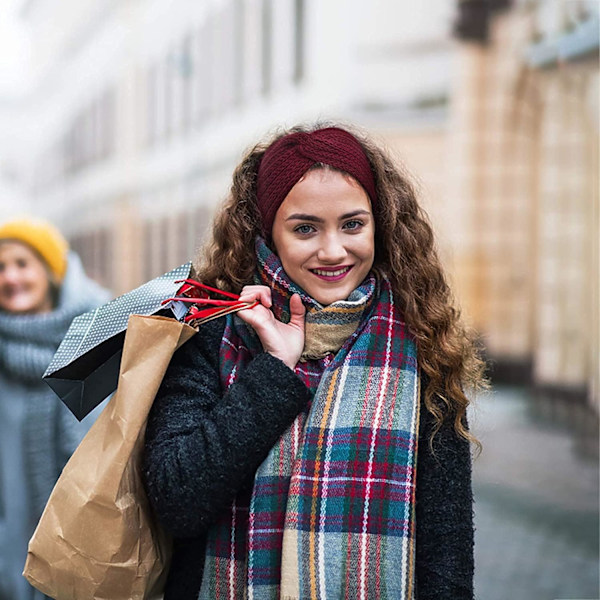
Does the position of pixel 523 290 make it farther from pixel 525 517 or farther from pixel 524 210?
pixel 525 517

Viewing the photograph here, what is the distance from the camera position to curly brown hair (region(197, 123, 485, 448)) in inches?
70.1

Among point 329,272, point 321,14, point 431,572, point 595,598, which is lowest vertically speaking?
point 595,598

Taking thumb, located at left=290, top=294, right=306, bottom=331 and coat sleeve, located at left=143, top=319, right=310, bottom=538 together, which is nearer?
coat sleeve, located at left=143, top=319, right=310, bottom=538

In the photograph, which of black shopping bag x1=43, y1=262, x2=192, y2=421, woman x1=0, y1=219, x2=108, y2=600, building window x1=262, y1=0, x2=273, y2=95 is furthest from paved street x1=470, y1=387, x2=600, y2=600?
black shopping bag x1=43, y1=262, x2=192, y2=421

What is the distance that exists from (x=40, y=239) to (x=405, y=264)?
188 centimetres

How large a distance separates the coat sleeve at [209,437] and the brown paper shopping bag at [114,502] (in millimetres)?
53

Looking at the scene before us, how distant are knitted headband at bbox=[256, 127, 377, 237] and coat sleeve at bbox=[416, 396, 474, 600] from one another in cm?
54

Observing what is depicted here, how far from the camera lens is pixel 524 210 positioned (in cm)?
618

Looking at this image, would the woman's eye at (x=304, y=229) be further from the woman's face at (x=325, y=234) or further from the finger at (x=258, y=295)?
the finger at (x=258, y=295)

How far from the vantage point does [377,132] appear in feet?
18.6

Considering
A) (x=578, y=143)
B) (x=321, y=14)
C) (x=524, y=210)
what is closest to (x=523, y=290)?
(x=524, y=210)

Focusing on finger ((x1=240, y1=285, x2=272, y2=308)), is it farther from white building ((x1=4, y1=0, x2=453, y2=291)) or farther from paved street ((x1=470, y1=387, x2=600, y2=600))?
white building ((x1=4, y1=0, x2=453, y2=291))

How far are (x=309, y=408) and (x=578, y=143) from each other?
4.57 meters

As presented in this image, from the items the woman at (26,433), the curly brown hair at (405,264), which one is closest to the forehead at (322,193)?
the curly brown hair at (405,264)
